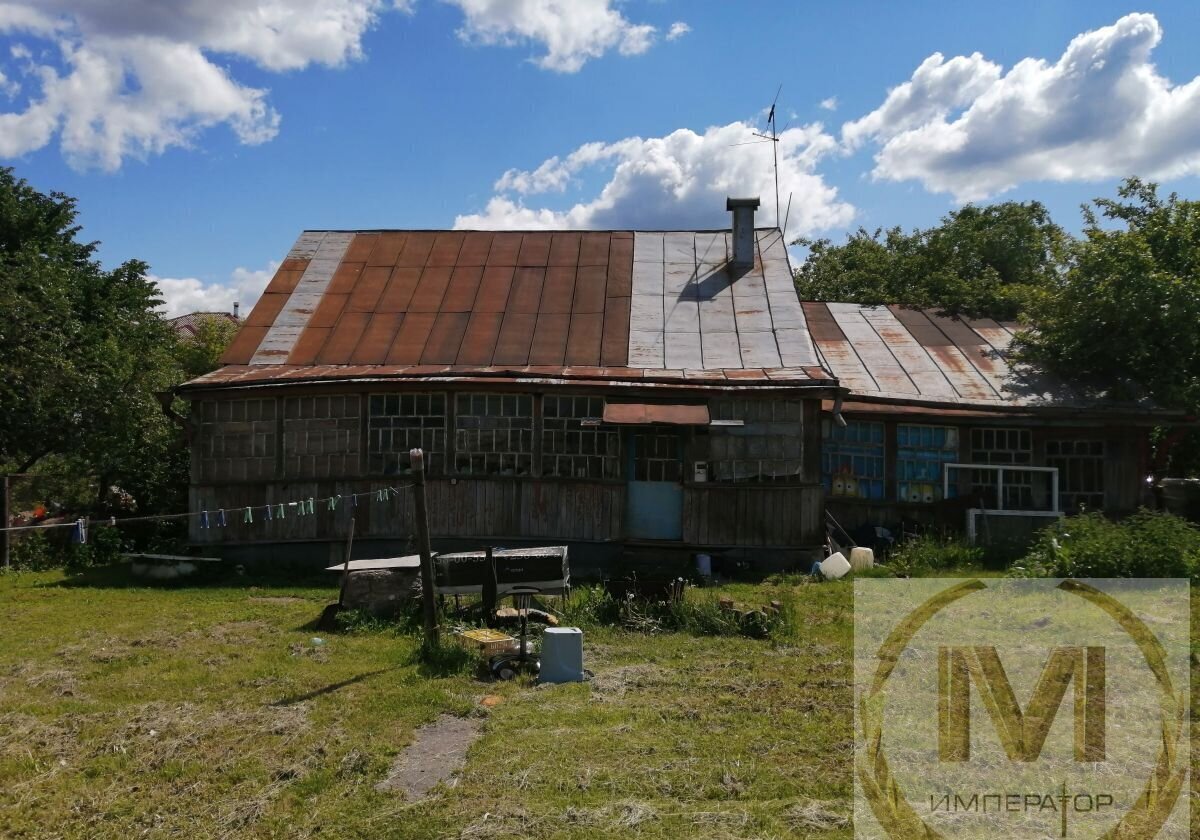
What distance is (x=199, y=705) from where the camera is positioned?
7.48m

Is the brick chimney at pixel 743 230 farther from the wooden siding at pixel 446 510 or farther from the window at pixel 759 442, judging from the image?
the wooden siding at pixel 446 510

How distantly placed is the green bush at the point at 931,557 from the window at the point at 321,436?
9.13 metres

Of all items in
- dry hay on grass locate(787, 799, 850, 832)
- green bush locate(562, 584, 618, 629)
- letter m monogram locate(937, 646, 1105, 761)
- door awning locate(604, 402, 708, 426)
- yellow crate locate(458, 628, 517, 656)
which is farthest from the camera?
door awning locate(604, 402, 708, 426)

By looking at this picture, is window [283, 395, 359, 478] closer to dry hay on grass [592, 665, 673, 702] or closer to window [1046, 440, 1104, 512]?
dry hay on grass [592, 665, 673, 702]

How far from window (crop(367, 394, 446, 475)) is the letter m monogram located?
28.6ft

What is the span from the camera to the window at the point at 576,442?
46.5 feet

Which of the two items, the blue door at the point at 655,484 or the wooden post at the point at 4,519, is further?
the wooden post at the point at 4,519

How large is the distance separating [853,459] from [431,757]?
11.1m

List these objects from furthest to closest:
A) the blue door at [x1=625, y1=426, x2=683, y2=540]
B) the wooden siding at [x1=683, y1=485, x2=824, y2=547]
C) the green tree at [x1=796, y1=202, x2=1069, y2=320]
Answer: the green tree at [x1=796, y1=202, x2=1069, y2=320], the blue door at [x1=625, y1=426, x2=683, y2=540], the wooden siding at [x1=683, y1=485, x2=824, y2=547]

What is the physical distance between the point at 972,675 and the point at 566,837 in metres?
4.59

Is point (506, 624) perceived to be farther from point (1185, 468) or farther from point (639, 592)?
point (1185, 468)

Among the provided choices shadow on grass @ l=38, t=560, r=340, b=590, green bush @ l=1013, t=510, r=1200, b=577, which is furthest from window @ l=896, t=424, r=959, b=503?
shadow on grass @ l=38, t=560, r=340, b=590

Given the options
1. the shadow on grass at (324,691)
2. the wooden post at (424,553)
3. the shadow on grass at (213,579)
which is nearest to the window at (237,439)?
the shadow on grass at (213,579)

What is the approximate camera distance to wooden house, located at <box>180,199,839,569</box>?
551 inches
